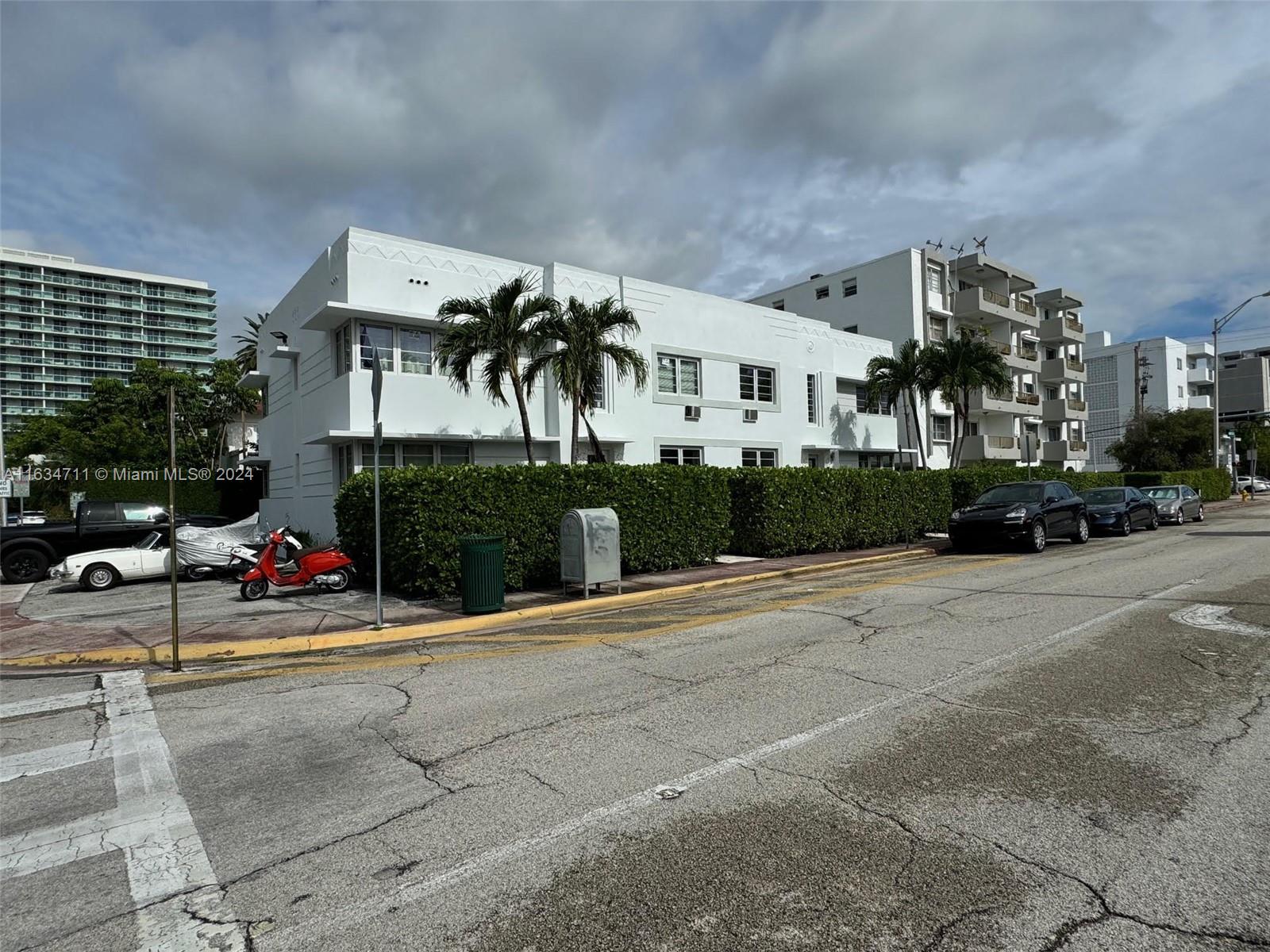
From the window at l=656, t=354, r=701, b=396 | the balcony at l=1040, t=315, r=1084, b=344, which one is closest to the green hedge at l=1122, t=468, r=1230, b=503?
the balcony at l=1040, t=315, r=1084, b=344

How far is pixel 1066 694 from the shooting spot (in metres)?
5.90

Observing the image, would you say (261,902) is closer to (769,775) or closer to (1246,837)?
(769,775)

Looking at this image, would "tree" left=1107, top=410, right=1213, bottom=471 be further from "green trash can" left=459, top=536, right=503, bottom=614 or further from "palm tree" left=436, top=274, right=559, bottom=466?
"green trash can" left=459, top=536, right=503, bottom=614

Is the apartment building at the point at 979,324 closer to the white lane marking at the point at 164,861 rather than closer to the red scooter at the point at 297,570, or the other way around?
the red scooter at the point at 297,570

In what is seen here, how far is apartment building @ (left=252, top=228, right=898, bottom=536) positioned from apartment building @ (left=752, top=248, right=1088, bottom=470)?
1068 centimetres

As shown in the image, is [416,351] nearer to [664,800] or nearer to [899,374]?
[664,800]

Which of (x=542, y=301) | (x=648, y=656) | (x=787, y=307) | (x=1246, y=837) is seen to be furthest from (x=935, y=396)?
(x=1246, y=837)

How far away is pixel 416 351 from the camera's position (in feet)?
61.0

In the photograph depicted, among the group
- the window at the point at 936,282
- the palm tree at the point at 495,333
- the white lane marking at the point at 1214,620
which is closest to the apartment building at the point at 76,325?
the window at the point at 936,282

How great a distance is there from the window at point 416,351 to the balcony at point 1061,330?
164 feet

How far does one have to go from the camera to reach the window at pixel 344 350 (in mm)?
17797

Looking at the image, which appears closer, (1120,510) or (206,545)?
(206,545)

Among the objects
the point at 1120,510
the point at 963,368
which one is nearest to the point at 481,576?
the point at 1120,510

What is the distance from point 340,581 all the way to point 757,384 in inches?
675
